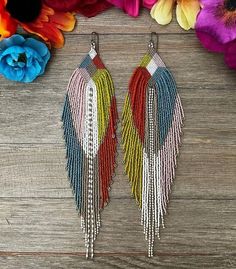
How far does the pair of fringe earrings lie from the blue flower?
0.22 ft

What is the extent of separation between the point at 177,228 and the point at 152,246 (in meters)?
0.05

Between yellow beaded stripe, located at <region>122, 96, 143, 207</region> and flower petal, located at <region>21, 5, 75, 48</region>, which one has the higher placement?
flower petal, located at <region>21, 5, 75, 48</region>

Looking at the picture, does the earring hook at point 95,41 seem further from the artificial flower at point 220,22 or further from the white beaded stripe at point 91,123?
the artificial flower at point 220,22

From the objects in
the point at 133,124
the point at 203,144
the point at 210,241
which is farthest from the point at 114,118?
the point at 210,241

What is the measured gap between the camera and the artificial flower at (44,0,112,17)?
3.13 feet

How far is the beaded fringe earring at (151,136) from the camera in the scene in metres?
1.00

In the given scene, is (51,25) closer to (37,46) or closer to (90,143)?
(37,46)

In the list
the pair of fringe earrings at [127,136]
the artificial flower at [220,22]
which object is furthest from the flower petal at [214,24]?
the pair of fringe earrings at [127,136]

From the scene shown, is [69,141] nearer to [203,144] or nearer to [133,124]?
[133,124]

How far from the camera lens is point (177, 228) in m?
1.02

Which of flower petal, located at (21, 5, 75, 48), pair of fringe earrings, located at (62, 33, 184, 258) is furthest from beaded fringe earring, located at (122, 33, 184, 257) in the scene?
flower petal, located at (21, 5, 75, 48)

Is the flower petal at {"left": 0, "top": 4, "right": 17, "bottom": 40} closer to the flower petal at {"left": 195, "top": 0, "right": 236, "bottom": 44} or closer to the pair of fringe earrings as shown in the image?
the pair of fringe earrings

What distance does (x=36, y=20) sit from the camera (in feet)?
3.19

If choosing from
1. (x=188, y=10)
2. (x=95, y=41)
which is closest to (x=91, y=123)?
(x=95, y=41)
